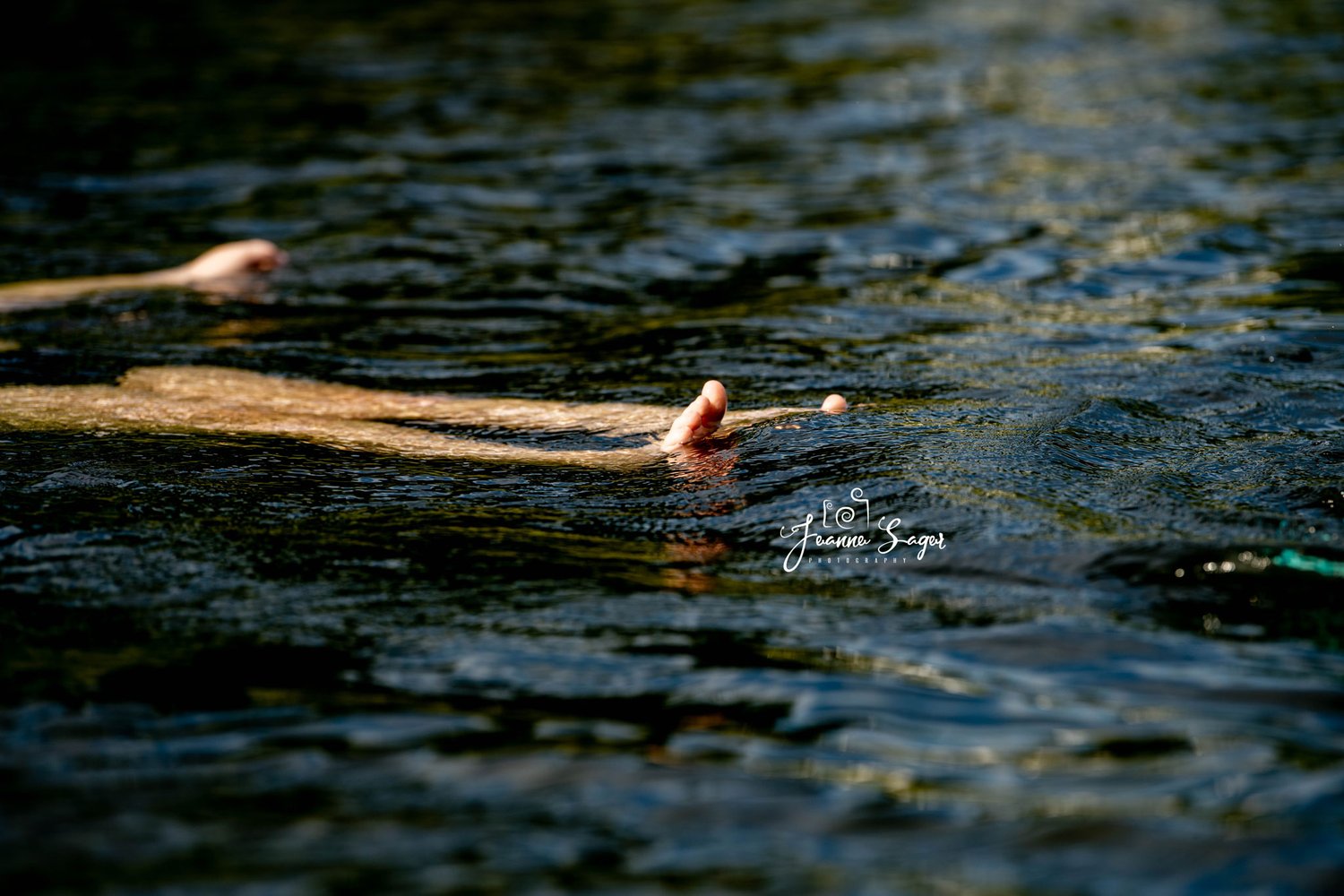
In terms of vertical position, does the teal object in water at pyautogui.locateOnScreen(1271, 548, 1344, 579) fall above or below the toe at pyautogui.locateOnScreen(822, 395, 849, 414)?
below

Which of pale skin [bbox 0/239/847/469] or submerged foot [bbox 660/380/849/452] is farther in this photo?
pale skin [bbox 0/239/847/469]

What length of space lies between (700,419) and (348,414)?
A: 156 cm

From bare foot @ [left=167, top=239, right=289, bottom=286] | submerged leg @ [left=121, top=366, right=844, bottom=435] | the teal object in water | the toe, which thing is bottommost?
the teal object in water

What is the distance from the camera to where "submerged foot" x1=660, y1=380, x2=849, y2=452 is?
4668 millimetres

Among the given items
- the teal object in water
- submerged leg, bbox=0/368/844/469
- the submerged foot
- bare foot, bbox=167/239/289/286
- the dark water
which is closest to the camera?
the dark water

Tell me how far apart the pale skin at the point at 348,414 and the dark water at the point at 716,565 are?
0.50 feet

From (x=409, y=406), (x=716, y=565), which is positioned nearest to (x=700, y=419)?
(x=716, y=565)

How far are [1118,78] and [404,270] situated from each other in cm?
817

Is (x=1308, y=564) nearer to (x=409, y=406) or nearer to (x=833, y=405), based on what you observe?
(x=833, y=405)

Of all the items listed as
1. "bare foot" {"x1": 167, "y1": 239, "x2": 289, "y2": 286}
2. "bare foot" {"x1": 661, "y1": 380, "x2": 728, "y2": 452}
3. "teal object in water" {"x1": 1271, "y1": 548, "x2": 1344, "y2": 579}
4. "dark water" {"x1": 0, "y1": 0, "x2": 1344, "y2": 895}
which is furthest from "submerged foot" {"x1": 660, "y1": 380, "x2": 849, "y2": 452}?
"bare foot" {"x1": 167, "y1": 239, "x2": 289, "y2": 286}

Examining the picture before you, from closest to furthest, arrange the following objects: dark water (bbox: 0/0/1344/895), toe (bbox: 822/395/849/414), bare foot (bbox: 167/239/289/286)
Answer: dark water (bbox: 0/0/1344/895) → toe (bbox: 822/395/849/414) → bare foot (bbox: 167/239/289/286)

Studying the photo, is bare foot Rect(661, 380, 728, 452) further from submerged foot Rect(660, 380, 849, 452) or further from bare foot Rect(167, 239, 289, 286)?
bare foot Rect(167, 239, 289, 286)

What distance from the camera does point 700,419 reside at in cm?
472

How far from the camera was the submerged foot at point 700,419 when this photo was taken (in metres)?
4.67
